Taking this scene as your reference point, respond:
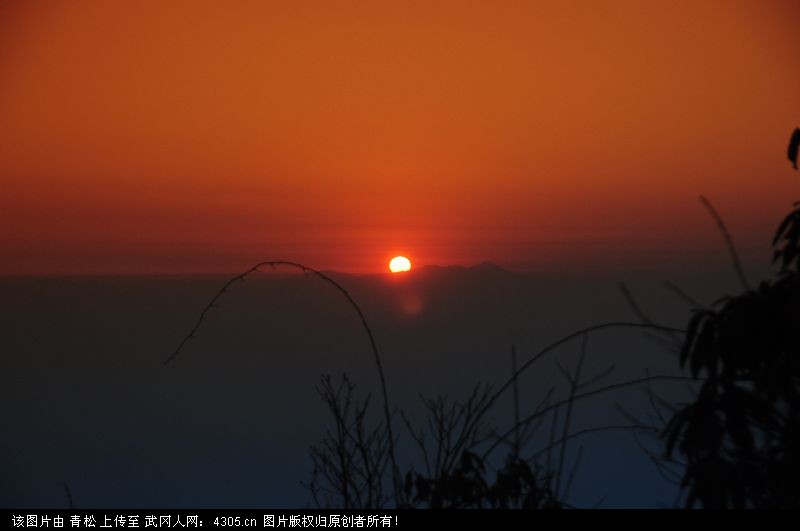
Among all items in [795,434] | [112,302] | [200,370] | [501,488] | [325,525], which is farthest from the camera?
[112,302]

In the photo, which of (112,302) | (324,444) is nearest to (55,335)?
(112,302)

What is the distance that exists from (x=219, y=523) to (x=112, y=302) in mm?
19878

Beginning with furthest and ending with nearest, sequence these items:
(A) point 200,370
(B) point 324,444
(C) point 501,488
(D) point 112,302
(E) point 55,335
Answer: (D) point 112,302 → (E) point 55,335 → (A) point 200,370 → (B) point 324,444 → (C) point 501,488

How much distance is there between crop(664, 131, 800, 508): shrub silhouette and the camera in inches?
122

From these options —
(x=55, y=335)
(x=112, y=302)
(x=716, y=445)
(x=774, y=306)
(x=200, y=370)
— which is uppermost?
(x=112, y=302)

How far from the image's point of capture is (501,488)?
4.05 m

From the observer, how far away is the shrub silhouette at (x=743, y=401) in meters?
3.10

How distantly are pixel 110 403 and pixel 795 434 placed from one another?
48.9 feet

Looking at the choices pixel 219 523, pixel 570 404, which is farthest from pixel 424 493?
pixel 570 404

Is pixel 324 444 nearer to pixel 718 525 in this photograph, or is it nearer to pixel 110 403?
pixel 718 525

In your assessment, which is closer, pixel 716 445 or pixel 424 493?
pixel 716 445

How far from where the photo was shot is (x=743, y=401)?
123 inches

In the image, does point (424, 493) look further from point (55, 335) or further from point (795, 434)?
point (55, 335)

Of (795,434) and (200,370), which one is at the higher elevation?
(200,370)
